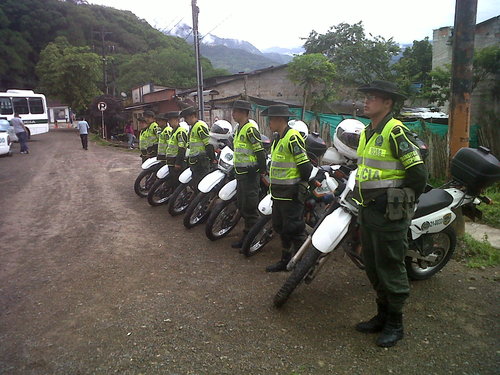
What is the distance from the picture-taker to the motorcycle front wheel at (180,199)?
6.52 meters

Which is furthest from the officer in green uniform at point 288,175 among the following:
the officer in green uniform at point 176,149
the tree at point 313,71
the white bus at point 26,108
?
the white bus at point 26,108

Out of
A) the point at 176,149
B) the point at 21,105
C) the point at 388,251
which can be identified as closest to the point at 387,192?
the point at 388,251

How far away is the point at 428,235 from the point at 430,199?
0.34 metres

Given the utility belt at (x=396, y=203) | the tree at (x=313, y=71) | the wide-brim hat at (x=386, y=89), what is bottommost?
the utility belt at (x=396, y=203)

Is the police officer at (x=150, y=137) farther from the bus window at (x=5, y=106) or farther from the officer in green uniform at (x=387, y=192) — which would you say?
the bus window at (x=5, y=106)

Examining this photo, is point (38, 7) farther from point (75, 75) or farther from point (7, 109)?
point (7, 109)

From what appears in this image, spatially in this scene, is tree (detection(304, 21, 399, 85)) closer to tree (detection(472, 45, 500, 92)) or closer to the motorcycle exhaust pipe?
tree (detection(472, 45, 500, 92))

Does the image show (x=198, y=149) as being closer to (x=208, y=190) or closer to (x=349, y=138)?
(x=208, y=190)

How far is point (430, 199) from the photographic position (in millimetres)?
3713

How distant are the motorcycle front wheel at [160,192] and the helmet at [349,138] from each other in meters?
4.02

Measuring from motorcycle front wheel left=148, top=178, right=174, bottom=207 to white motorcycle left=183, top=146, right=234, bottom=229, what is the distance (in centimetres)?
159

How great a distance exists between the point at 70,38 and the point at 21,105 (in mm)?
40563

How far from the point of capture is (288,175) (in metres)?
4.04

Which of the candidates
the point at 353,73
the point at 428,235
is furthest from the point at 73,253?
the point at 353,73
